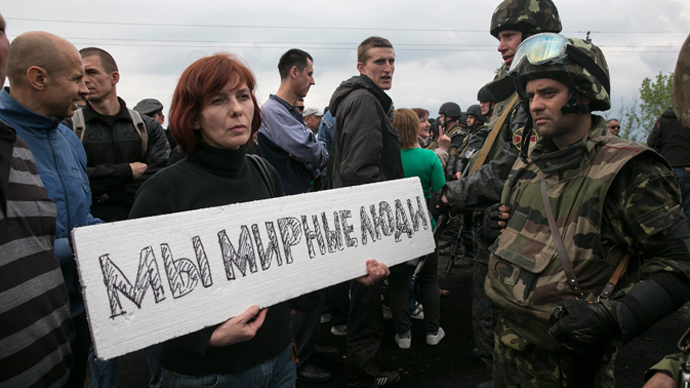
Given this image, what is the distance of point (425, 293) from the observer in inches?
162

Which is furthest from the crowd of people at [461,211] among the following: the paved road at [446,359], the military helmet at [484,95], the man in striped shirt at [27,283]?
the military helmet at [484,95]

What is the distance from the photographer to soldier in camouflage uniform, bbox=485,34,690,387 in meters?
1.59

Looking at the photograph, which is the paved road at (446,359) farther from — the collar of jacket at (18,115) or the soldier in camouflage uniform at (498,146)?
the collar of jacket at (18,115)

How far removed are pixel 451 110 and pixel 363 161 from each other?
7608mm

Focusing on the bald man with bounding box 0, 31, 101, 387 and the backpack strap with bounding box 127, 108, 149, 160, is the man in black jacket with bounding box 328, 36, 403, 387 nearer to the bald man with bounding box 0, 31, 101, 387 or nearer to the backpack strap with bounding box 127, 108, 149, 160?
the backpack strap with bounding box 127, 108, 149, 160

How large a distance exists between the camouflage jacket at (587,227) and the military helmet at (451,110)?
8224 millimetres

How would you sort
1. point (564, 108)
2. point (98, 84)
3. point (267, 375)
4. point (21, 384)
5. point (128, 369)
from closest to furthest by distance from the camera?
point (21, 384)
point (267, 375)
point (564, 108)
point (98, 84)
point (128, 369)

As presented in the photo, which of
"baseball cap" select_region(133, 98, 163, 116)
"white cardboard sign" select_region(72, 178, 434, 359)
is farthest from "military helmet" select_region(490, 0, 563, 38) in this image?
"baseball cap" select_region(133, 98, 163, 116)

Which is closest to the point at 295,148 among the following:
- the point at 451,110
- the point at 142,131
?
the point at 142,131

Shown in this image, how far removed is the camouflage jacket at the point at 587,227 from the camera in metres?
1.62

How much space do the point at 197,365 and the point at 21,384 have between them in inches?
20.7

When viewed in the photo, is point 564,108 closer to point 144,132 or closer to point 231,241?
point 231,241

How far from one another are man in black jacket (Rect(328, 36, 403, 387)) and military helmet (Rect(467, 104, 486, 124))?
5912mm

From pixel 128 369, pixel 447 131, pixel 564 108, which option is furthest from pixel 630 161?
pixel 447 131
